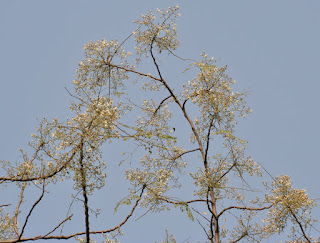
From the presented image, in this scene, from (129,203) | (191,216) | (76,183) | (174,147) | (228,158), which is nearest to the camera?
(76,183)

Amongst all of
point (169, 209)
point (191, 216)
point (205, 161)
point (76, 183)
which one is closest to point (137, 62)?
point (205, 161)

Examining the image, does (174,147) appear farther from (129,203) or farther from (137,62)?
(129,203)

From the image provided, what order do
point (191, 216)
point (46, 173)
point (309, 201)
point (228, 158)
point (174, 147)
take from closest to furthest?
point (46, 173) → point (191, 216) → point (309, 201) → point (228, 158) → point (174, 147)

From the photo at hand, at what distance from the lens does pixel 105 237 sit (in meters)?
10.4

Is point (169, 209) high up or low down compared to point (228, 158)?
down

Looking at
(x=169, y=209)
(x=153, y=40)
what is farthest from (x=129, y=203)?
(x=153, y=40)

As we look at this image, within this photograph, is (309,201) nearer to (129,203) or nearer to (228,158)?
(228,158)

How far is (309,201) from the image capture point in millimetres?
9766

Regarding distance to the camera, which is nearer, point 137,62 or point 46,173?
point 46,173

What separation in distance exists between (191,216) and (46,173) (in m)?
2.99

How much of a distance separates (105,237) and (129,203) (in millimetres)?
3487

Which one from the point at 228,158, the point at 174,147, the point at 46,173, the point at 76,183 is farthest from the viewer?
the point at 174,147

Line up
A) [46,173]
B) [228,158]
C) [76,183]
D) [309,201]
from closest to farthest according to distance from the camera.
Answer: [76,183]
[46,173]
[309,201]
[228,158]

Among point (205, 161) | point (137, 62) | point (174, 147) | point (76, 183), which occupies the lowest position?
point (76, 183)
